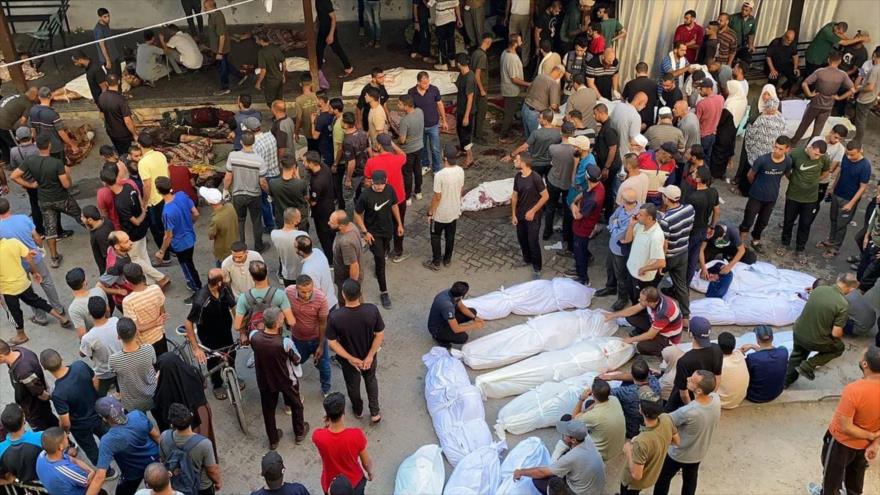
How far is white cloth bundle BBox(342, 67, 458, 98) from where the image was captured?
43.4ft

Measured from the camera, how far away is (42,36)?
14211 millimetres

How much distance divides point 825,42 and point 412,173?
716 centimetres

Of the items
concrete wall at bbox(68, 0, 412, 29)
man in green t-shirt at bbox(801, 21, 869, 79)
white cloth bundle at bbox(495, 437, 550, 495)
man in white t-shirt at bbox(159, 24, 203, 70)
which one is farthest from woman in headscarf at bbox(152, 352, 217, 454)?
man in green t-shirt at bbox(801, 21, 869, 79)

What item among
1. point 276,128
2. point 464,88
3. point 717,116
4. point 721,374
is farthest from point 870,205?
point 276,128

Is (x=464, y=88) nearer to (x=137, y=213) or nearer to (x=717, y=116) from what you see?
(x=717, y=116)

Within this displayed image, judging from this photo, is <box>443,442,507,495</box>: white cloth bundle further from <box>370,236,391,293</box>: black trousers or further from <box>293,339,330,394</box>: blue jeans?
<box>370,236,391,293</box>: black trousers

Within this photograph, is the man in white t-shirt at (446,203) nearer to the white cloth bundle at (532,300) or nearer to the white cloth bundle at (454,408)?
the white cloth bundle at (532,300)

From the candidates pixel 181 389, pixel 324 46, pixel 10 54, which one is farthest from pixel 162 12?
pixel 181 389

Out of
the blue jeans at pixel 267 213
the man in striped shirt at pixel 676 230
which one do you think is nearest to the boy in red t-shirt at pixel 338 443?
the man in striped shirt at pixel 676 230

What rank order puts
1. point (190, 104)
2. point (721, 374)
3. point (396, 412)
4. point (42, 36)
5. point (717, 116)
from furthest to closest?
point (42, 36) < point (190, 104) < point (717, 116) < point (396, 412) < point (721, 374)

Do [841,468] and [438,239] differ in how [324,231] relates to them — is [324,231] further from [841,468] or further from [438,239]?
[841,468]

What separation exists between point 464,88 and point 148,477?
737 cm

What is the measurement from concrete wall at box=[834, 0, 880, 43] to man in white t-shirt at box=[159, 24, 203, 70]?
10818 millimetres

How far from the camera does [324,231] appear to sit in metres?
9.42
